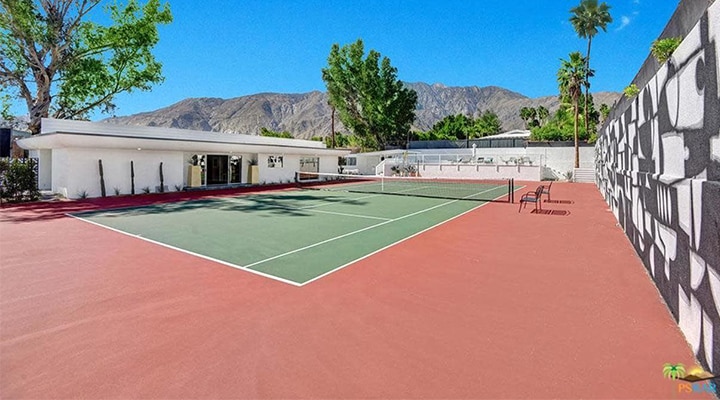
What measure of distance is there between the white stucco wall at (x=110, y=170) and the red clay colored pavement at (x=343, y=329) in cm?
1359

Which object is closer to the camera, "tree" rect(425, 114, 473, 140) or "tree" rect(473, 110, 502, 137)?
"tree" rect(425, 114, 473, 140)

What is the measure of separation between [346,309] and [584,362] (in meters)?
2.69

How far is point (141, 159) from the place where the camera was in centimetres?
2161

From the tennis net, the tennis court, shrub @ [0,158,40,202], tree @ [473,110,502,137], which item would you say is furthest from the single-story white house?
tree @ [473,110,502,137]

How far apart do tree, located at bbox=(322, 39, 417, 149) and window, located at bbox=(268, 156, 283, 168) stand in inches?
1004


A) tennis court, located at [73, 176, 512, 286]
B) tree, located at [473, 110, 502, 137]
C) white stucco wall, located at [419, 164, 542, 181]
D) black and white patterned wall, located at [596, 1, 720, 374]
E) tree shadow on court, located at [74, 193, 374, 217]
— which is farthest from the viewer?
tree, located at [473, 110, 502, 137]

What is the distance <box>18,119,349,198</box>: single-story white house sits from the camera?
61.7 feet

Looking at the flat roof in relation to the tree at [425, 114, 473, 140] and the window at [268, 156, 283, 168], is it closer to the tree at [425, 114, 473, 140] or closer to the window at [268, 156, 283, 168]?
the window at [268, 156, 283, 168]

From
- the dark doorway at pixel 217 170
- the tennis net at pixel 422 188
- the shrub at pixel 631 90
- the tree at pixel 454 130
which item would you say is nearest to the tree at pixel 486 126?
the tree at pixel 454 130

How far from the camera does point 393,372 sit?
10.8 ft

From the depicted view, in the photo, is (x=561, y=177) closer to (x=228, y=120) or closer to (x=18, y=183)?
(x=18, y=183)

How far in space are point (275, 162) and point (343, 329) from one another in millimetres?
27957

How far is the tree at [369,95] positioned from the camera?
5262cm

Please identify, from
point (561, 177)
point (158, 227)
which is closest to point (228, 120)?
point (561, 177)
